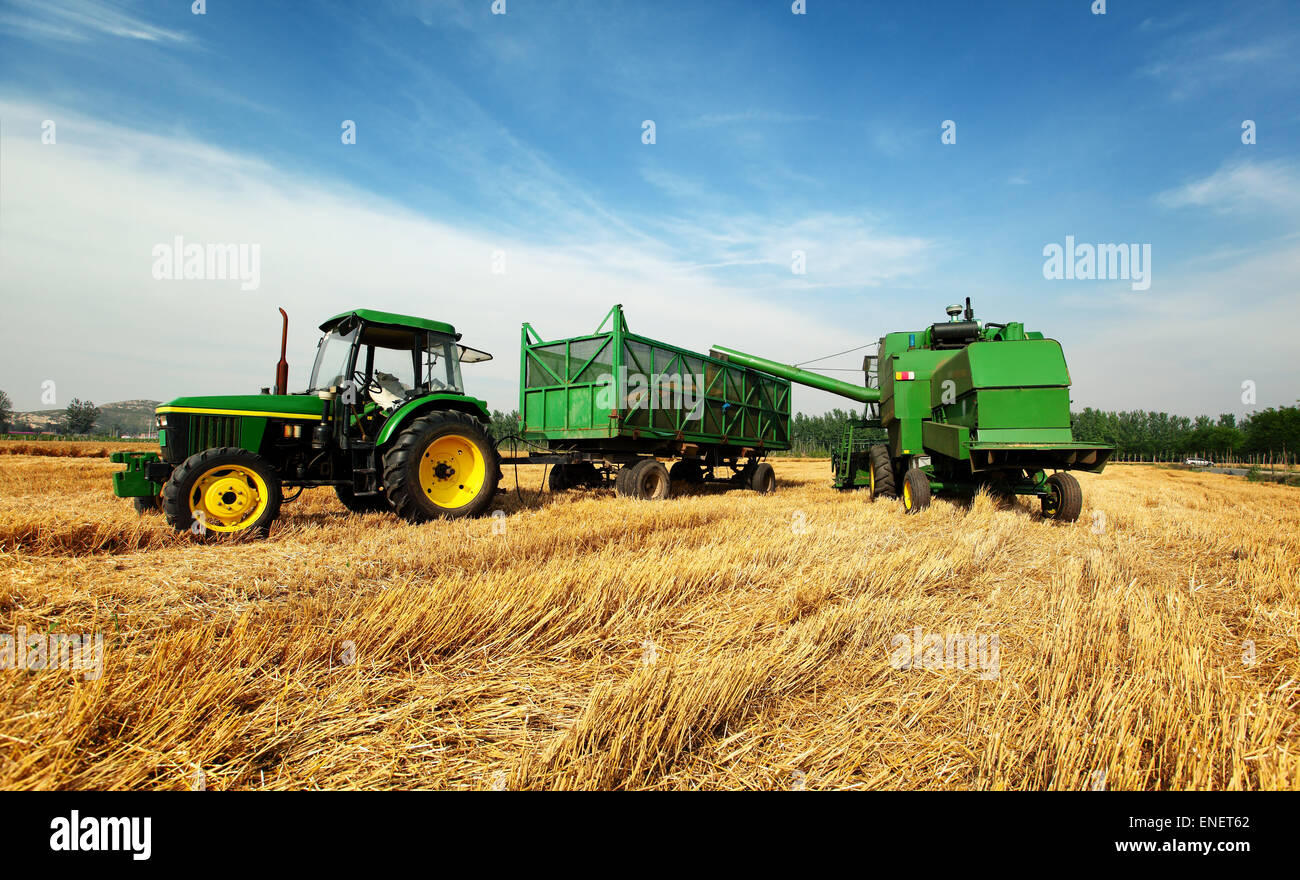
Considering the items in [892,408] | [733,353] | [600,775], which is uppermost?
[733,353]

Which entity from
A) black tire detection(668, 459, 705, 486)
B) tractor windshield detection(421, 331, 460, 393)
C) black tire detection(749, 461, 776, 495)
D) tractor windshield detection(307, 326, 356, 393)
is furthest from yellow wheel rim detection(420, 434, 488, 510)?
black tire detection(749, 461, 776, 495)

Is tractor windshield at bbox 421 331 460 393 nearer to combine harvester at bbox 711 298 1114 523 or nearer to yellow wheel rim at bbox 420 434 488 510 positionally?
yellow wheel rim at bbox 420 434 488 510

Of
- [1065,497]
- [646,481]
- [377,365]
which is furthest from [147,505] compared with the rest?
[1065,497]

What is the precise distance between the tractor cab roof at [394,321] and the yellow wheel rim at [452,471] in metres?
1.34

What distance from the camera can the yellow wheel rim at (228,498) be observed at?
487cm

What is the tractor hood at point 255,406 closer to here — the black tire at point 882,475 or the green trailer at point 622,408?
the green trailer at point 622,408

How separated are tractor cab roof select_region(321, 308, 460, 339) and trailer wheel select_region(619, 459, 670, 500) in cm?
322

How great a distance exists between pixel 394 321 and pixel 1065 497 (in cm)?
825

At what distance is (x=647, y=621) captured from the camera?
3.08 meters

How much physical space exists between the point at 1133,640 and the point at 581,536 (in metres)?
3.81

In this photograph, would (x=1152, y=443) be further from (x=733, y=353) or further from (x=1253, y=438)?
(x=733, y=353)

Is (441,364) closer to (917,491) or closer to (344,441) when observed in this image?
(344,441)

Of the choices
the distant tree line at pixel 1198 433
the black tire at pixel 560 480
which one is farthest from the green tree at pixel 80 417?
the distant tree line at pixel 1198 433
